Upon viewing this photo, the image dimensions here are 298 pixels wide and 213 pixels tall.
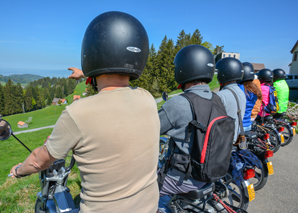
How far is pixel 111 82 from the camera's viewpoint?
4.75ft

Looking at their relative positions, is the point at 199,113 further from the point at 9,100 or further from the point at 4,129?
the point at 9,100

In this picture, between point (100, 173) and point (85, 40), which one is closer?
point (100, 173)

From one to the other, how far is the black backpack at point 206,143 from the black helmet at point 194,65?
588mm

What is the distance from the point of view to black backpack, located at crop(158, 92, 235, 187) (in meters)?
1.98

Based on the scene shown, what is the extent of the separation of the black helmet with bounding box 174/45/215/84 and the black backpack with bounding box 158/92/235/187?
0.59 metres

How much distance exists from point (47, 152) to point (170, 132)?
1.25m

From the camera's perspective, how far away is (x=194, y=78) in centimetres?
263

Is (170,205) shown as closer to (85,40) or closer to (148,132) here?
(148,132)

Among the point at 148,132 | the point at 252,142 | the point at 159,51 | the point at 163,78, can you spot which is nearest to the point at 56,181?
the point at 148,132

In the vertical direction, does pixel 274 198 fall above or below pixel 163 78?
above

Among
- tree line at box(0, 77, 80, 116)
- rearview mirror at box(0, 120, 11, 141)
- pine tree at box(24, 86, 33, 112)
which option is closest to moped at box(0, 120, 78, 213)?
rearview mirror at box(0, 120, 11, 141)

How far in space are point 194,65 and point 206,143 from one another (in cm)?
113

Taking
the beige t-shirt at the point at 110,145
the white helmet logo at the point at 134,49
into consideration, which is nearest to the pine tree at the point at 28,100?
the white helmet logo at the point at 134,49

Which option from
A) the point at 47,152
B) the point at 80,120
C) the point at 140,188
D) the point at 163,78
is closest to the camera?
the point at 80,120
